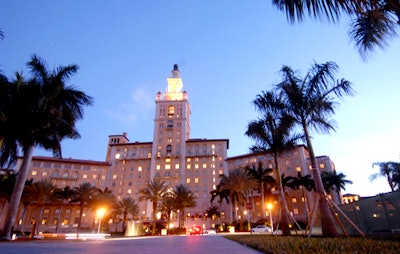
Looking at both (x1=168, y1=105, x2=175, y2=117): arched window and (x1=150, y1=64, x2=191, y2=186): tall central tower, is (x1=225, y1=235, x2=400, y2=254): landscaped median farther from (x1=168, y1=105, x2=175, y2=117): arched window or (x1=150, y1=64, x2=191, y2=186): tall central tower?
(x1=168, y1=105, x2=175, y2=117): arched window

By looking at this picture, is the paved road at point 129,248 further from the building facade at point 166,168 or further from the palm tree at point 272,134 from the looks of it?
the building facade at point 166,168

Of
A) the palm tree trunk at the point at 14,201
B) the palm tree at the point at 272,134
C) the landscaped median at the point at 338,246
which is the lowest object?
the landscaped median at the point at 338,246

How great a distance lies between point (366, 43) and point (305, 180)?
5724 centimetres

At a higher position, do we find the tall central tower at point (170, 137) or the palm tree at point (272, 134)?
the tall central tower at point (170, 137)

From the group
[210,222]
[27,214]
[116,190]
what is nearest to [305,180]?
[210,222]

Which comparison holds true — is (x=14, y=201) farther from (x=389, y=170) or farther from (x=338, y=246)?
(x=389, y=170)

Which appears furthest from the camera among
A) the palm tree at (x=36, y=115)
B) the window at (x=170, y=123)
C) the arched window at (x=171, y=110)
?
the arched window at (x=171, y=110)

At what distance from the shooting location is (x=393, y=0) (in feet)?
16.0

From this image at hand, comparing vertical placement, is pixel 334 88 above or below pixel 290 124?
above

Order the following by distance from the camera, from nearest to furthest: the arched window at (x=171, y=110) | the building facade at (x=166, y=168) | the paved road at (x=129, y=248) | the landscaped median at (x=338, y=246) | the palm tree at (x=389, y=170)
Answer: the landscaped median at (x=338, y=246) → the paved road at (x=129, y=248) → the palm tree at (x=389, y=170) → the building facade at (x=166, y=168) → the arched window at (x=171, y=110)

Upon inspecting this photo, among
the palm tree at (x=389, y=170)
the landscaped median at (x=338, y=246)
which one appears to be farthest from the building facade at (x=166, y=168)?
the landscaped median at (x=338, y=246)

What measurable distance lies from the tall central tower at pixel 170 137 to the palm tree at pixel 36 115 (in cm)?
6603

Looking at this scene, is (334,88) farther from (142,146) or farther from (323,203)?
(142,146)

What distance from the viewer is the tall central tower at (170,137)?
3349 inches
